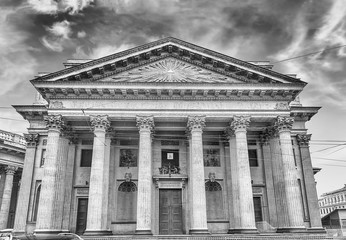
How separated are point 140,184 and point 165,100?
21.6ft

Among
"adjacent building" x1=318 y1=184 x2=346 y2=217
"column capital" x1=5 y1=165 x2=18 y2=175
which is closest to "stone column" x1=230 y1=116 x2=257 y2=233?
"column capital" x1=5 y1=165 x2=18 y2=175

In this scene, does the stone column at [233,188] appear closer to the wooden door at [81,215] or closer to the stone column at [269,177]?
the stone column at [269,177]

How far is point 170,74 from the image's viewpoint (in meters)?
25.7

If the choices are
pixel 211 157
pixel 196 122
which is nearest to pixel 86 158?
pixel 196 122

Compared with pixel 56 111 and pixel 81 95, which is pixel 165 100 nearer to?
pixel 81 95

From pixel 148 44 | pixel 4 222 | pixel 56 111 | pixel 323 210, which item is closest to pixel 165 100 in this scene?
pixel 148 44

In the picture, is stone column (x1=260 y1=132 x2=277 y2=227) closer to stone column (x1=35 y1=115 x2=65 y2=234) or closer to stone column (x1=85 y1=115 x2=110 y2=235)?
stone column (x1=85 y1=115 x2=110 y2=235)

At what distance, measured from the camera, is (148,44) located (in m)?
25.9

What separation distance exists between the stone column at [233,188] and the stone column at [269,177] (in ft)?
10.2

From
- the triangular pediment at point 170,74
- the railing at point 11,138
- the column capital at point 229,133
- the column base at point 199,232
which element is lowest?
the column base at point 199,232

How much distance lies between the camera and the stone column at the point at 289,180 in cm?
2333

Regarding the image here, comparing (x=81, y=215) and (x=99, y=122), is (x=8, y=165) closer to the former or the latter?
(x=81, y=215)

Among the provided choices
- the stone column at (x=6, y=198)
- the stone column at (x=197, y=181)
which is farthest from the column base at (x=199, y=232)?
the stone column at (x=6, y=198)

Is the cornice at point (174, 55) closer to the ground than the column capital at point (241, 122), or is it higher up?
higher up
